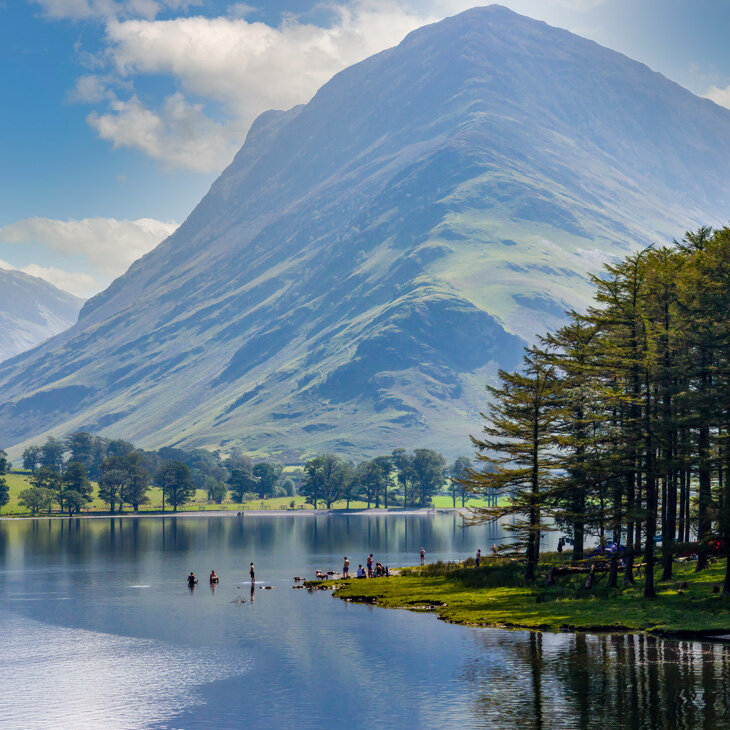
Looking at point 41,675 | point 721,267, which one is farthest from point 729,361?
point 41,675

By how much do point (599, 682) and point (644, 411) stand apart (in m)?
30.6

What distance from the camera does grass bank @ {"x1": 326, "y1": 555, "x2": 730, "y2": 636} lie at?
69.5m

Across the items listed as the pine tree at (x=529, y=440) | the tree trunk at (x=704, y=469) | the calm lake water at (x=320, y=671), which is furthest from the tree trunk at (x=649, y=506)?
the pine tree at (x=529, y=440)

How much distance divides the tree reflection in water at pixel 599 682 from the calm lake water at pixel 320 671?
122mm

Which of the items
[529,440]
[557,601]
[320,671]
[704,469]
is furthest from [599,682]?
[529,440]

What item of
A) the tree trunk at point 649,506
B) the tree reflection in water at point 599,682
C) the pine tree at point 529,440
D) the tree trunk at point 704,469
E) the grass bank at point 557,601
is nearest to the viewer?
the tree reflection in water at point 599,682

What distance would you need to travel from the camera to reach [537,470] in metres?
93.0

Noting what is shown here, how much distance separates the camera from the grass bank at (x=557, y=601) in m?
69.5

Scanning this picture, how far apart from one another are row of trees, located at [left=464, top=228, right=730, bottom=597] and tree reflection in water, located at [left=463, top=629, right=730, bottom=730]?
1159 centimetres

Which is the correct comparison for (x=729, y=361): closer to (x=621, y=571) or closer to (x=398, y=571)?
(x=621, y=571)

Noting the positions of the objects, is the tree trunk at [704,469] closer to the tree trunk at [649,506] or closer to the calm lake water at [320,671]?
the tree trunk at [649,506]

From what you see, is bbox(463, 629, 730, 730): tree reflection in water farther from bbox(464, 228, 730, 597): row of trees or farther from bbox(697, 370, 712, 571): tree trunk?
bbox(464, 228, 730, 597): row of trees

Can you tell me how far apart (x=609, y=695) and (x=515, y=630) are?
71.5ft

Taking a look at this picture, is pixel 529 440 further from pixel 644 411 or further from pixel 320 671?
pixel 320 671
